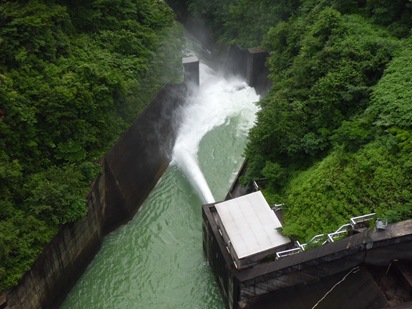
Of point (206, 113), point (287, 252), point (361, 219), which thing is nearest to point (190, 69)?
point (206, 113)

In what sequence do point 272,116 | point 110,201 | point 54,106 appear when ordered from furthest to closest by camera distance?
point 110,201
point 54,106
point 272,116

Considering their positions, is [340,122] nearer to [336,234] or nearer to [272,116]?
[272,116]

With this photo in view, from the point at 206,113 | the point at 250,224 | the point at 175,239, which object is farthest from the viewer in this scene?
the point at 206,113

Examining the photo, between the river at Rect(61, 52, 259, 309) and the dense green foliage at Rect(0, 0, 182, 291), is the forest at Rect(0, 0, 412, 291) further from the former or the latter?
the river at Rect(61, 52, 259, 309)

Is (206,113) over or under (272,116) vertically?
under

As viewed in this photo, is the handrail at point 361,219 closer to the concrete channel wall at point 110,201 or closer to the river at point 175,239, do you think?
the river at point 175,239

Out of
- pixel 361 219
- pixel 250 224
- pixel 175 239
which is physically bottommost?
pixel 175 239
